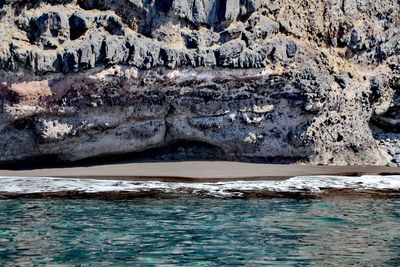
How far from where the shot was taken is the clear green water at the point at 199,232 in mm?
4566

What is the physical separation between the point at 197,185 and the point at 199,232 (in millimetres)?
2627

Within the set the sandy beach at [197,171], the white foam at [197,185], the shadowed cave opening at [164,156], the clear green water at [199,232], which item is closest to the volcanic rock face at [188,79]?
the shadowed cave opening at [164,156]

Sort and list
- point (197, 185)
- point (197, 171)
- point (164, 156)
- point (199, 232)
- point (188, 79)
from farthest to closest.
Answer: point (164, 156) → point (188, 79) → point (197, 171) → point (197, 185) → point (199, 232)

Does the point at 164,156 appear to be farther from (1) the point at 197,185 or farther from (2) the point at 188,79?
(1) the point at 197,185

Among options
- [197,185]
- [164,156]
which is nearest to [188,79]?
[164,156]

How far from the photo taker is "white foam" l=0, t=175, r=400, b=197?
7.63m

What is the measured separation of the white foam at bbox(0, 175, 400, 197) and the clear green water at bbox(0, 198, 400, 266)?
647 mm

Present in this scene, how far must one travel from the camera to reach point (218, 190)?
303 inches

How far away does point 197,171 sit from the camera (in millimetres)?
9102

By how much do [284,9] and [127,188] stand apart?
12.9 ft

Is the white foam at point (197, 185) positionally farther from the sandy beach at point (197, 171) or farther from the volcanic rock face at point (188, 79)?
the volcanic rock face at point (188, 79)

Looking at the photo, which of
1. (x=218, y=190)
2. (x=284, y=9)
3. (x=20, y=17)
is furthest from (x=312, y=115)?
(x=20, y=17)

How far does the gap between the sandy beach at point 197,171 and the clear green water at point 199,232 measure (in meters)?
1.57

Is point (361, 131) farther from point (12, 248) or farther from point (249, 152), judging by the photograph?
point (12, 248)
